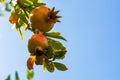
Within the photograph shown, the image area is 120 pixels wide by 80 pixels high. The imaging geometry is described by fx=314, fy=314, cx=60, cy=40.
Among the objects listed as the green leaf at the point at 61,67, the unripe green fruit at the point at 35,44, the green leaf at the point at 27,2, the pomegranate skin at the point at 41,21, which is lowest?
the unripe green fruit at the point at 35,44

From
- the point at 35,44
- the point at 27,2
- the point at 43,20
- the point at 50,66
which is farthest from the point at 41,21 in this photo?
the point at 27,2

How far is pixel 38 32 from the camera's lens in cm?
288

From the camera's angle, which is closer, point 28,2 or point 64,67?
point 64,67

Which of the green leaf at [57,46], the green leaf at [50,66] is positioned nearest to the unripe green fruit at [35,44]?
the green leaf at [50,66]

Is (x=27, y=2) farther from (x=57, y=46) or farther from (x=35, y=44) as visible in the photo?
(x=35, y=44)

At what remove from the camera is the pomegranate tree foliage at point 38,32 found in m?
2.70

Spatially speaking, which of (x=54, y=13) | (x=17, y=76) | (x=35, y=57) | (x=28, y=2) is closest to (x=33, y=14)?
(x=54, y=13)

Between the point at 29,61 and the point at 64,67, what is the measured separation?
2.18ft

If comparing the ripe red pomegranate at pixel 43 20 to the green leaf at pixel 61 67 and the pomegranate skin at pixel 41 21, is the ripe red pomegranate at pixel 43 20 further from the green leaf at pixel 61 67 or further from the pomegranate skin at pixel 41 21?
the green leaf at pixel 61 67

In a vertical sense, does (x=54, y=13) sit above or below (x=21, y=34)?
below

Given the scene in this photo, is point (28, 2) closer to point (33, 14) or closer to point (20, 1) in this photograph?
point (20, 1)

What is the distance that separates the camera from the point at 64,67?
3.17m

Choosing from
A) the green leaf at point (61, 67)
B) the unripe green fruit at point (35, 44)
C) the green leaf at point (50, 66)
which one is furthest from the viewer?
the green leaf at point (61, 67)

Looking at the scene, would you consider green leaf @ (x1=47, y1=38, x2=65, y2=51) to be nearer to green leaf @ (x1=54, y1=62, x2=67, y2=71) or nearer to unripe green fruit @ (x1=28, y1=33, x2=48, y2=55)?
green leaf @ (x1=54, y1=62, x2=67, y2=71)
